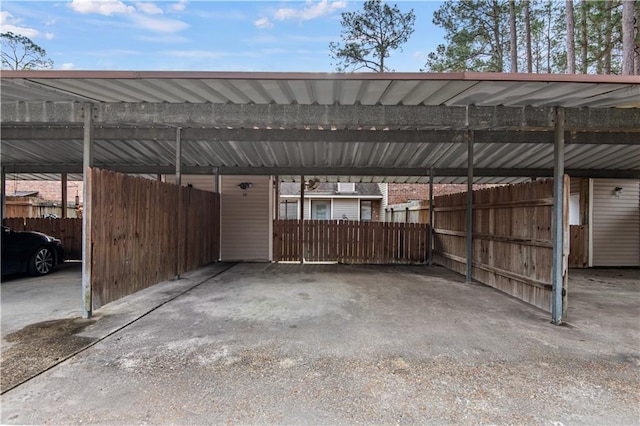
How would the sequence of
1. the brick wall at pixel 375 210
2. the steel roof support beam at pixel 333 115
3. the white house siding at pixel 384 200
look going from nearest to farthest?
the steel roof support beam at pixel 333 115, the white house siding at pixel 384 200, the brick wall at pixel 375 210

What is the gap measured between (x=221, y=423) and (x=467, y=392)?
1.81 m

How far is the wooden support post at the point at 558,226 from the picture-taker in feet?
13.6

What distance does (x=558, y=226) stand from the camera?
13.8ft

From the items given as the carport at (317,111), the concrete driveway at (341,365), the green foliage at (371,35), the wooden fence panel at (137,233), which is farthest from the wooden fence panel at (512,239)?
the green foliage at (371,35)

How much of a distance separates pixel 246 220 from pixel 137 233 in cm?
479

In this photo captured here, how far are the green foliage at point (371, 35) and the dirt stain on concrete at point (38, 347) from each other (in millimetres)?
12638

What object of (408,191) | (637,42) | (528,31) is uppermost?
(528,31)

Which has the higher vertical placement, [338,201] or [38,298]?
[338,201]

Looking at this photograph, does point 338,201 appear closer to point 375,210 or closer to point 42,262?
point 375,210

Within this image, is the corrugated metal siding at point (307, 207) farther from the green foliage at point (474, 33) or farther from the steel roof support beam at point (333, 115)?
the steel roof support beam at point (333, 115)

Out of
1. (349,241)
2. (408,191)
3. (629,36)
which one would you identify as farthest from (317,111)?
(408,191)

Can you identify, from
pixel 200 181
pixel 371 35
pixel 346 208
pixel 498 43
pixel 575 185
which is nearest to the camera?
pixel 575 185

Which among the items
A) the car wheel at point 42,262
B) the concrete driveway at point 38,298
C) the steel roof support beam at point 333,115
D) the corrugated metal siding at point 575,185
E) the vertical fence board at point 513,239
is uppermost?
the steel roof support beam at point 333,115

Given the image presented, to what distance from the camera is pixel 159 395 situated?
7.84ft
